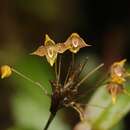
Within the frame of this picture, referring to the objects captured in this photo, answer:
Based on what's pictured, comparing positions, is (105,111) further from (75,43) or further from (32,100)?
(75,43)

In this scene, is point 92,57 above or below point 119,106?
above

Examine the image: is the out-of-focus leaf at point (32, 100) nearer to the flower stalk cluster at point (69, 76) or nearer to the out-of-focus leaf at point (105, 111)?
the out-of-focus leaf at point (105, 111)

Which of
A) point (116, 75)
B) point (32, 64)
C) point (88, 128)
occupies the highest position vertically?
point (32, 64)

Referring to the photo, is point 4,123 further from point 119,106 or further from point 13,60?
point 119,106

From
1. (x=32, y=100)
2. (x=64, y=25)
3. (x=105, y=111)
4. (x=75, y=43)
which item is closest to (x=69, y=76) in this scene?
(x=75, y=43)

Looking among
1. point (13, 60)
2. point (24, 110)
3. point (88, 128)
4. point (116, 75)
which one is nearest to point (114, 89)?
point (116, 75)

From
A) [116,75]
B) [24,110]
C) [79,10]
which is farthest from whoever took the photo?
[79,10]

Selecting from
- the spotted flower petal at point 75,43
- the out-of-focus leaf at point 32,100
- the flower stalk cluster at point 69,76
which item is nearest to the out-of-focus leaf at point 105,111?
the out-of-focus leaf at point 32,100

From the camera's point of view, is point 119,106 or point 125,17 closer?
point 119,106
